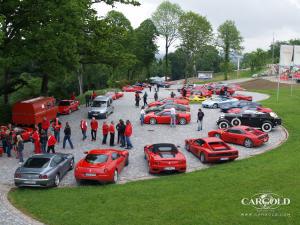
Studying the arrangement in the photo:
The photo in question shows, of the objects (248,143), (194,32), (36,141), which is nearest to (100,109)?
(36,141)

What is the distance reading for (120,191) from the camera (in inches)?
698

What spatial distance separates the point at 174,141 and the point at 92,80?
4896 cm

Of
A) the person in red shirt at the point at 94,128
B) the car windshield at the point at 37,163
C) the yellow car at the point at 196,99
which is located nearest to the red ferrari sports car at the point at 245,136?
the person in red shirt at the point at 94,128

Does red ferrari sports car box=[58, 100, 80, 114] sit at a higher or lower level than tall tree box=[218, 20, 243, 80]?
lower

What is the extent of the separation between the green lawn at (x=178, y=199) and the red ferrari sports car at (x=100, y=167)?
0.54 meters

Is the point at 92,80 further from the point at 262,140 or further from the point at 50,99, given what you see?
the point at 262,140

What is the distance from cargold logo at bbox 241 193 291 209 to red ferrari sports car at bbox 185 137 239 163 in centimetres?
686

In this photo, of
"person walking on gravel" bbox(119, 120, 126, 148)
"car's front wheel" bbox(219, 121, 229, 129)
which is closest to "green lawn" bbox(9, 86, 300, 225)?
"person walking on gravel" bbox(119, 120, 126, 148)

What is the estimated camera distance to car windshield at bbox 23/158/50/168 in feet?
63.8

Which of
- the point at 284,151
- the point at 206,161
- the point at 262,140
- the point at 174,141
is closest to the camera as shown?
the point at 206,161

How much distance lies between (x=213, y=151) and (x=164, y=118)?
12.3m

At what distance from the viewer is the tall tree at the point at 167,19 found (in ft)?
318

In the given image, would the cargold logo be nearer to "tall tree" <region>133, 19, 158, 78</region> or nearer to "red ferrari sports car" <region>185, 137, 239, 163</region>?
"red ferrari sports car" <region>185, 137, 239, 163</region>

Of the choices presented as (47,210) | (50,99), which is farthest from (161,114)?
(47,210)
